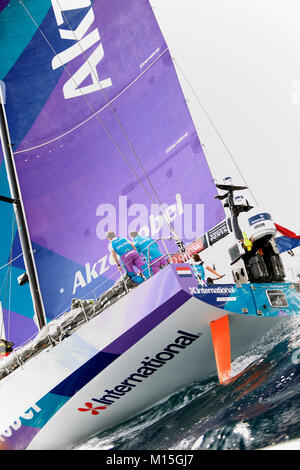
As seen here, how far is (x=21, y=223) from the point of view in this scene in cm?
698

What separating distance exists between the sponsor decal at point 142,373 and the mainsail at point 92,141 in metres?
2.08

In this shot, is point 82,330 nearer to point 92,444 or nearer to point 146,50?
point 92,444

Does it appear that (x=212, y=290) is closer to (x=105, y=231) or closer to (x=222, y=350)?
(x=222, y=350)

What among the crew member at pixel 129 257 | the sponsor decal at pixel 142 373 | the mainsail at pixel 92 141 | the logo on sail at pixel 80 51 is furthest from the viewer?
the logo on sail at pixel 80 51

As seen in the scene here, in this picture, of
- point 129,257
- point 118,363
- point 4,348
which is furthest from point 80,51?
point 118,363

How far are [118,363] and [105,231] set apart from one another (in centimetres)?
339

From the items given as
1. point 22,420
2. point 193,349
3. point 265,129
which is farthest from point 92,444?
point 265,129

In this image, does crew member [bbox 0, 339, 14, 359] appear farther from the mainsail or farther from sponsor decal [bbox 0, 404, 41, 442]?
sponsor decal [bbox 0, 404, 41, 442]

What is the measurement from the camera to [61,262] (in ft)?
23.7

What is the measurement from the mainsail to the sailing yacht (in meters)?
0.02

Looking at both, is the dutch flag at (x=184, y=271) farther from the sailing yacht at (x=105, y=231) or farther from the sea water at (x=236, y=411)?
the sea water at (x=236, y=411)

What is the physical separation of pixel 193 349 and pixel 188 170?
8.97ft

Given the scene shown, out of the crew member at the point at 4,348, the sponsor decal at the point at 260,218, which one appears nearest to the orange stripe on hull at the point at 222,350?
the sponsor decal at the point at 260,218

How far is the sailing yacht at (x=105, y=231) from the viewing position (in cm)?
372
